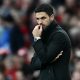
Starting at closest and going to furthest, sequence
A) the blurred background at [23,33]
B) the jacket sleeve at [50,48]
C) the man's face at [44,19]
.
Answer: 1. the jacket sleeve at [50,48]
2. the man's face at [44,19]
3. the blurred background at [23,33]

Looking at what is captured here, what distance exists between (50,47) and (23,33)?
5.00 m

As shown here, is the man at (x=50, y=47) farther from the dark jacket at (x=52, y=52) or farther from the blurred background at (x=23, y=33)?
the blurred background at (x=23, y=33)

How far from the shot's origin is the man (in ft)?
17.2

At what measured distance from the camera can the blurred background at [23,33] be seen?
28.7 ft

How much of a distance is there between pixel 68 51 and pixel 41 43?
13.6 inches

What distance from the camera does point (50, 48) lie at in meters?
5.25

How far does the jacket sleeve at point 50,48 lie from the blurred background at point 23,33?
2758 mm

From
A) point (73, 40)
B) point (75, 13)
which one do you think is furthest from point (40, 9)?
point (75, 13)

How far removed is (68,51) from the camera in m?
5.40

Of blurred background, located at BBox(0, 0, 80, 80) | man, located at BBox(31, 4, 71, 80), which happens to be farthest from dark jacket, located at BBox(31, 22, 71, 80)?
blurred background, located at BBox(0, 0, 80, 80)

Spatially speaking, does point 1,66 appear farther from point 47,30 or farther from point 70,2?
point 47,30

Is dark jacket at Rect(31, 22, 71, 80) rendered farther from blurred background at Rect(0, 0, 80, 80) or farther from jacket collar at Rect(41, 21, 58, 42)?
blurred background at Rect(0, 0, 80, 80)

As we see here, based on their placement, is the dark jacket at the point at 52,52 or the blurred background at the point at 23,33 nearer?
the dark jacket at the point at 52,52

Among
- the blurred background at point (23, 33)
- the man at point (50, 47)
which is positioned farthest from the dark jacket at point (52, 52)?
the blurred background at point (23, 33)
